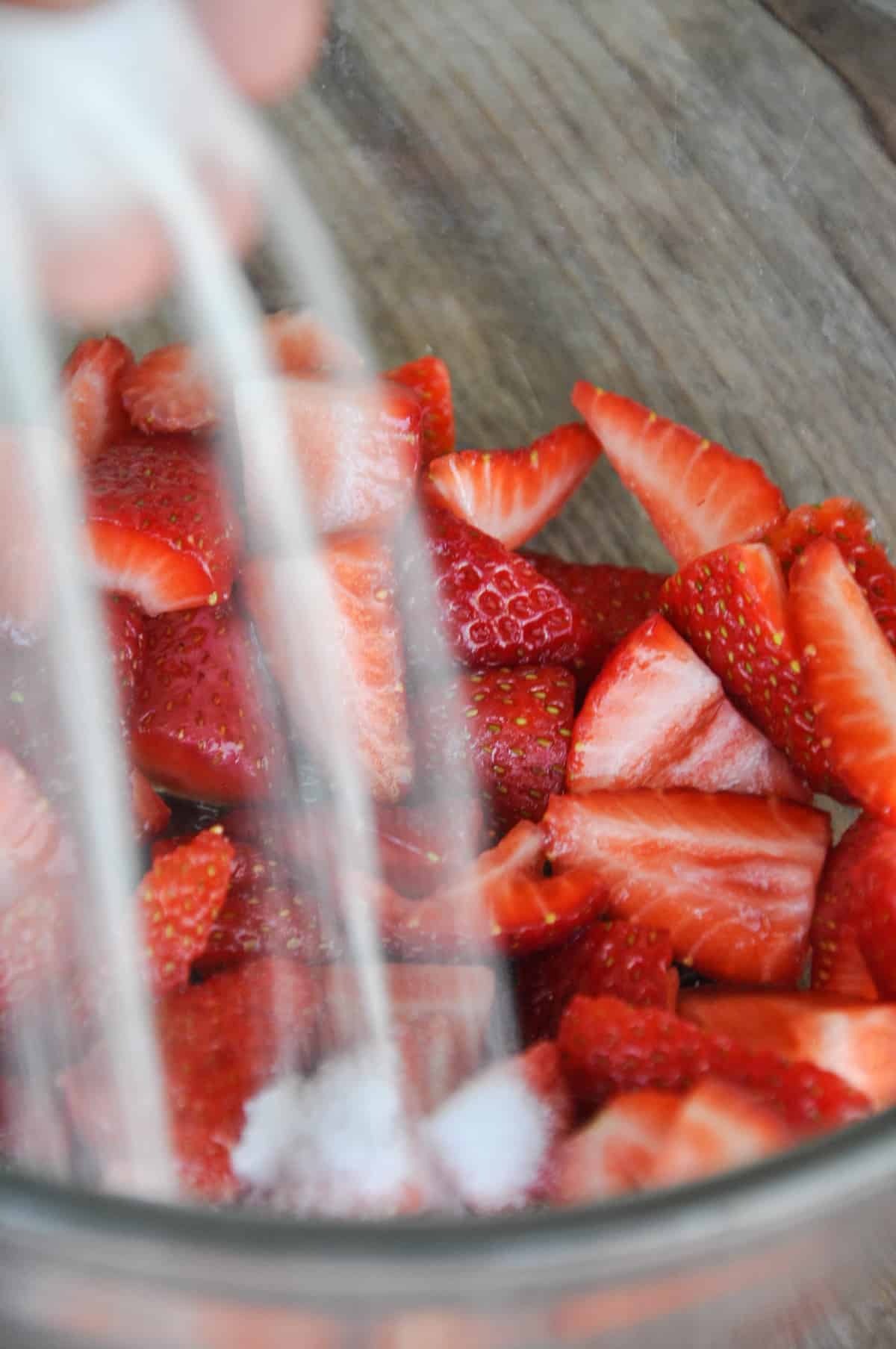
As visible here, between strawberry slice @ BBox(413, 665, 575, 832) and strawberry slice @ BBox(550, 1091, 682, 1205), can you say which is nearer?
strawberry slice @ BBox(550, 1091, 682, 1205)

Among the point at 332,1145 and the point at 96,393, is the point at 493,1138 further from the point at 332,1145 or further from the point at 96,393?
the point at 96,393

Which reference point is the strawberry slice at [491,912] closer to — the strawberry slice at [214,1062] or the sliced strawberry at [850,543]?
the strawberry slice at [214,1062]

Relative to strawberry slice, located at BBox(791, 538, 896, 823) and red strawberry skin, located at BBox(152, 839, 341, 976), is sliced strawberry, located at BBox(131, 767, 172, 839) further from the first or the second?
strawberry slice, located at BBox(791, 538, 896, 823)

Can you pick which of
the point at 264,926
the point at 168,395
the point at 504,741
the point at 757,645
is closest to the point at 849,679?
the point at 757,645

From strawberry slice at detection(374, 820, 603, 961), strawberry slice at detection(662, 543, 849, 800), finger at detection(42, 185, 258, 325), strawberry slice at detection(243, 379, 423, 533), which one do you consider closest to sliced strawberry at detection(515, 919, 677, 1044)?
strawberry slice at detection(374, 820, 603, 961)

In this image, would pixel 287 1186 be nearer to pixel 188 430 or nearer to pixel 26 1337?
pixel 26 1337
